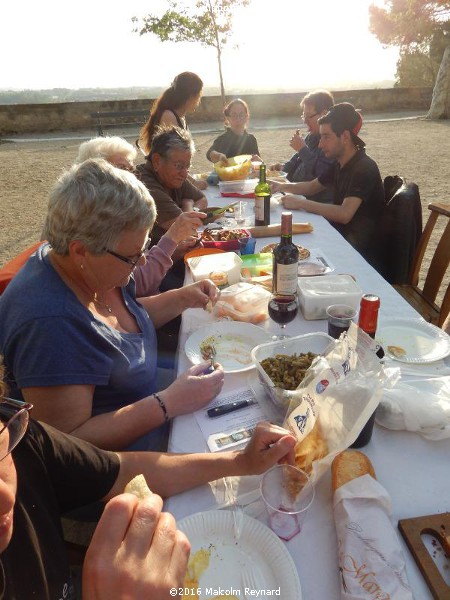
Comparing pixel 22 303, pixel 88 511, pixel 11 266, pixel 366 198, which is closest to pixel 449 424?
pixel 88 511

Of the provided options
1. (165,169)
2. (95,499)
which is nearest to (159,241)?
(165,169)

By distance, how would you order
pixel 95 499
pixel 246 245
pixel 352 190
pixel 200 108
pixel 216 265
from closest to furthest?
pixel 95 499 → pixel 216 265 → pixel 246 245 → pixel 352 190 → pixel 200 108

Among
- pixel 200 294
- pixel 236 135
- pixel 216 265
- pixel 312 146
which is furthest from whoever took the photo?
pixel 236 135

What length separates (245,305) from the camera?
2016mm

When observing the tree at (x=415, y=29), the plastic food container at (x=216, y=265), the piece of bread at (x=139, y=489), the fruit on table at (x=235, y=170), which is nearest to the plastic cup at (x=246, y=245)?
the plastic food container at (x=216, y=265)

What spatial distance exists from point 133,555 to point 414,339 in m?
1.48

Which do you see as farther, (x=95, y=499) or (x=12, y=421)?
(x=95, y=499)

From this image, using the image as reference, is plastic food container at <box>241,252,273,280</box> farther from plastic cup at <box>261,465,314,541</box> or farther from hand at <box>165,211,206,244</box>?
plastic cup at <box>261,465,314,541</box>

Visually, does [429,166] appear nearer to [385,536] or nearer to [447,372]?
[447,372]

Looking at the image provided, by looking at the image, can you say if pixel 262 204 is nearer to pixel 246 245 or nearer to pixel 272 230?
pixel 272 230

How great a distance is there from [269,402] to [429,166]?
29.4ft

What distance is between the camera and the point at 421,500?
3.72ft

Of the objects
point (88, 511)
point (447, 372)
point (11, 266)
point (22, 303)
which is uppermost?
point (22, 303)

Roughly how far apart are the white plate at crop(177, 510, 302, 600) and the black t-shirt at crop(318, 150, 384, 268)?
2925mm
